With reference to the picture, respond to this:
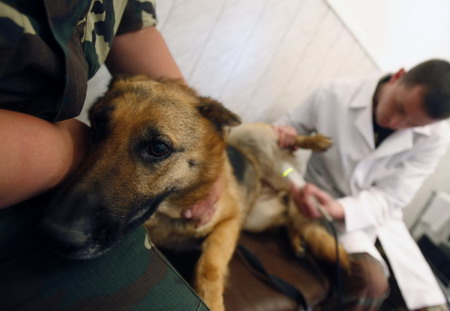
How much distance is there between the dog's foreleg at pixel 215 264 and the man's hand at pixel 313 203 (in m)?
0.48

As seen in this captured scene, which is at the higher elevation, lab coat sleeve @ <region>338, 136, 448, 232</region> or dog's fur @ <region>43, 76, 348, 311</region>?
dog's fur @ <region>43, 76, 348, 311</region>

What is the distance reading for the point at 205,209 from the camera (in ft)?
3.06

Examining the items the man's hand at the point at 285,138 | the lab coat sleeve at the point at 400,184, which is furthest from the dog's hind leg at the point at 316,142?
the lab coat sleeve at the point at 400,184

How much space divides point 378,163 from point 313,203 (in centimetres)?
55

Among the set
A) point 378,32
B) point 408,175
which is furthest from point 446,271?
point 378,32

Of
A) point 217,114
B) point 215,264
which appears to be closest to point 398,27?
point 217,114

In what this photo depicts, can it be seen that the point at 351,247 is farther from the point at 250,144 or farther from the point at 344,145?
the point at 250,144

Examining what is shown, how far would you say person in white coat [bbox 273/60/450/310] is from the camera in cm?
129

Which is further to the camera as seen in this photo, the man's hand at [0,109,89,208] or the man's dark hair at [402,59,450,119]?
the man's dark hair at [402,59,450,119]

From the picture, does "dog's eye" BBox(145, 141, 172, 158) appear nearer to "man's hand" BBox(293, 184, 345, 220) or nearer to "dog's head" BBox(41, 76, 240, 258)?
"dog's head" BBox(41, 76, 240, 258)

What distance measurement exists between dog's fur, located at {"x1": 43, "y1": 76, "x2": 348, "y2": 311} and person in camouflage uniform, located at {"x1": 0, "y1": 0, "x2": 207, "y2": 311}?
0.05 metres

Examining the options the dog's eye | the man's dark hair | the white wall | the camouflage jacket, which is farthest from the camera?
the white wall

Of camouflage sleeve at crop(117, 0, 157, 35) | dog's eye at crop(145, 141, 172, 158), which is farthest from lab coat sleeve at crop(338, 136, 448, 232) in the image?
camouflage sleeve at crop(117, 0, 157, 35)

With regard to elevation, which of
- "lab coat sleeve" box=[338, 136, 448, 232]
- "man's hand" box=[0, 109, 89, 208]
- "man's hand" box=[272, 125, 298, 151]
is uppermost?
"man's hand" box=[0, 109, 89, 208]
